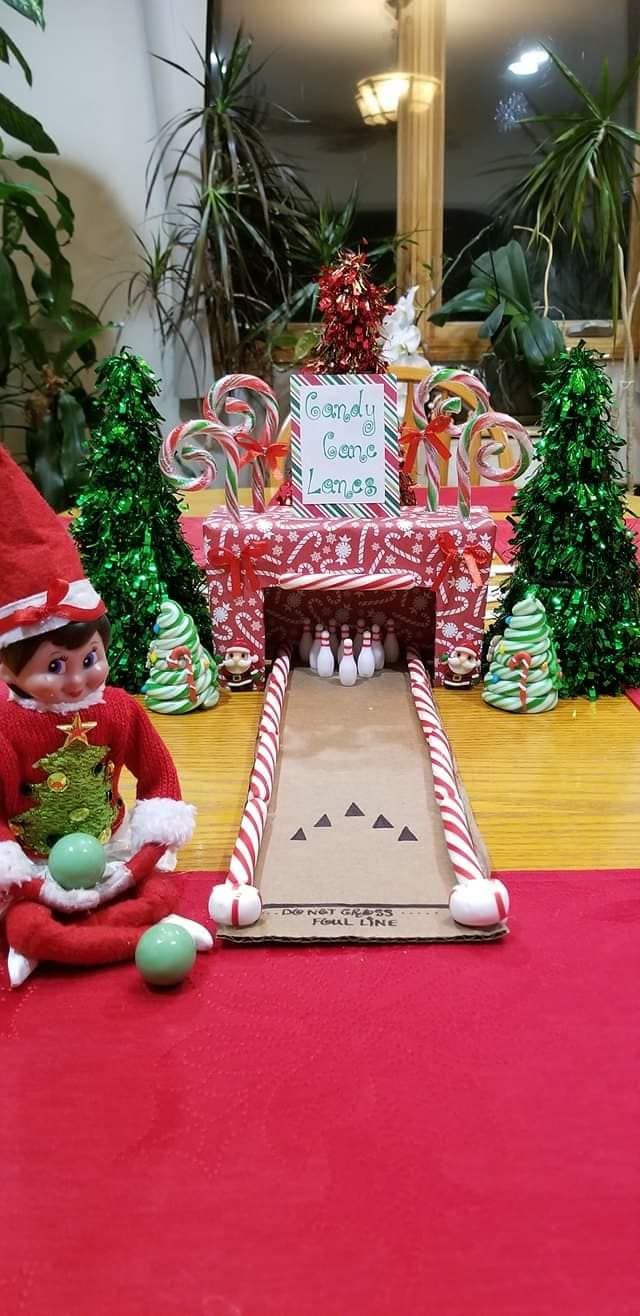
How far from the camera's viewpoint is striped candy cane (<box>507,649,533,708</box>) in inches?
74.8

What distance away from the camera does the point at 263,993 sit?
1142 mm

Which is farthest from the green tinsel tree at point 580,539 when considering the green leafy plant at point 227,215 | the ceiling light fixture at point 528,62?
the ceiling light fixture at point 528,62

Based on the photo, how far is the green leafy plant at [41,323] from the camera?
3.45 metres

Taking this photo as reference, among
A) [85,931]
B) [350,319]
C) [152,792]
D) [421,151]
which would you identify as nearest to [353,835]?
[152,792]

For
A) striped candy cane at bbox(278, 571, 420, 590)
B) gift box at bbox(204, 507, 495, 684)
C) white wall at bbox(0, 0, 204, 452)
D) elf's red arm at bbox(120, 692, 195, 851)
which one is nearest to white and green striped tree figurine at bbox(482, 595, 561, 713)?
gift box at bbox(204, 507, 495, 684)

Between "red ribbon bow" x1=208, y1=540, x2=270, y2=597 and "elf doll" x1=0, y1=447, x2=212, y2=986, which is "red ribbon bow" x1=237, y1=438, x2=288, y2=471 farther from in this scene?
"elf doll" x1=0, y1=447, x2=212, y2=986

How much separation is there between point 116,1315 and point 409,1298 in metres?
0.22

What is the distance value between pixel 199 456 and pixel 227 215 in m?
2.02

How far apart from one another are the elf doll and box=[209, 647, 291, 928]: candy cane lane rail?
42 mm

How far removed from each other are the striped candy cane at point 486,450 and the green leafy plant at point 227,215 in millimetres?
1961

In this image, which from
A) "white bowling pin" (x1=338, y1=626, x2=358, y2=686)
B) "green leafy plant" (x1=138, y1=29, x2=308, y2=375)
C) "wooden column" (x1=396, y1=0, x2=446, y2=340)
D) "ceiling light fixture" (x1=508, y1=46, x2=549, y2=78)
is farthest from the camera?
"ceiling light fixture" (x1=508, y1=46, x2=549, y2=78)

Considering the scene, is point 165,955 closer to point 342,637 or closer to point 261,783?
point 261,783

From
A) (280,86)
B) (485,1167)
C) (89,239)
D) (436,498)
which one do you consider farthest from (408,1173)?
(280,86)

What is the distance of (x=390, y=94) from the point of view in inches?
159
